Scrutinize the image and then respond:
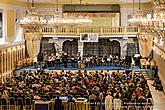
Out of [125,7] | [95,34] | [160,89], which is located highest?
[125,7]

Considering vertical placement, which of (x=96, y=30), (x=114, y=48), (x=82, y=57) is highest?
(x=96, y=30)

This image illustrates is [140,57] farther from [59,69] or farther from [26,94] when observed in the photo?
[26,94]

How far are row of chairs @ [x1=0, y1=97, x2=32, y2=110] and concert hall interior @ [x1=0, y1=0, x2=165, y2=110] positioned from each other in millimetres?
49

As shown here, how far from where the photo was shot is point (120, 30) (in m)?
39.8

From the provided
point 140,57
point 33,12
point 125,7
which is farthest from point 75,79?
point 125,7

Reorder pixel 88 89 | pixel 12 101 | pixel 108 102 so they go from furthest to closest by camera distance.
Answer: pixel 88 89 < pixel 12 101 < pixel 108 102

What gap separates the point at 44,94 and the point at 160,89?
1060cm

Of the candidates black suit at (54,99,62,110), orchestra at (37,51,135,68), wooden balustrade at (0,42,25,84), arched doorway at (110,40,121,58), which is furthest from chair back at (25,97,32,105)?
arched doorway at (110,40,121,58)

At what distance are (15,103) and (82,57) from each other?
798 inches

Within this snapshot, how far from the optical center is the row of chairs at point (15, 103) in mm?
19344

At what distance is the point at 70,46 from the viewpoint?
42.2 metres

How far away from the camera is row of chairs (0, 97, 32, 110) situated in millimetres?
19344

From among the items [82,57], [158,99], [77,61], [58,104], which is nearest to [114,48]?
[82,57]

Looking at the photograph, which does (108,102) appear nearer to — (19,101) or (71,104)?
(71,104)
